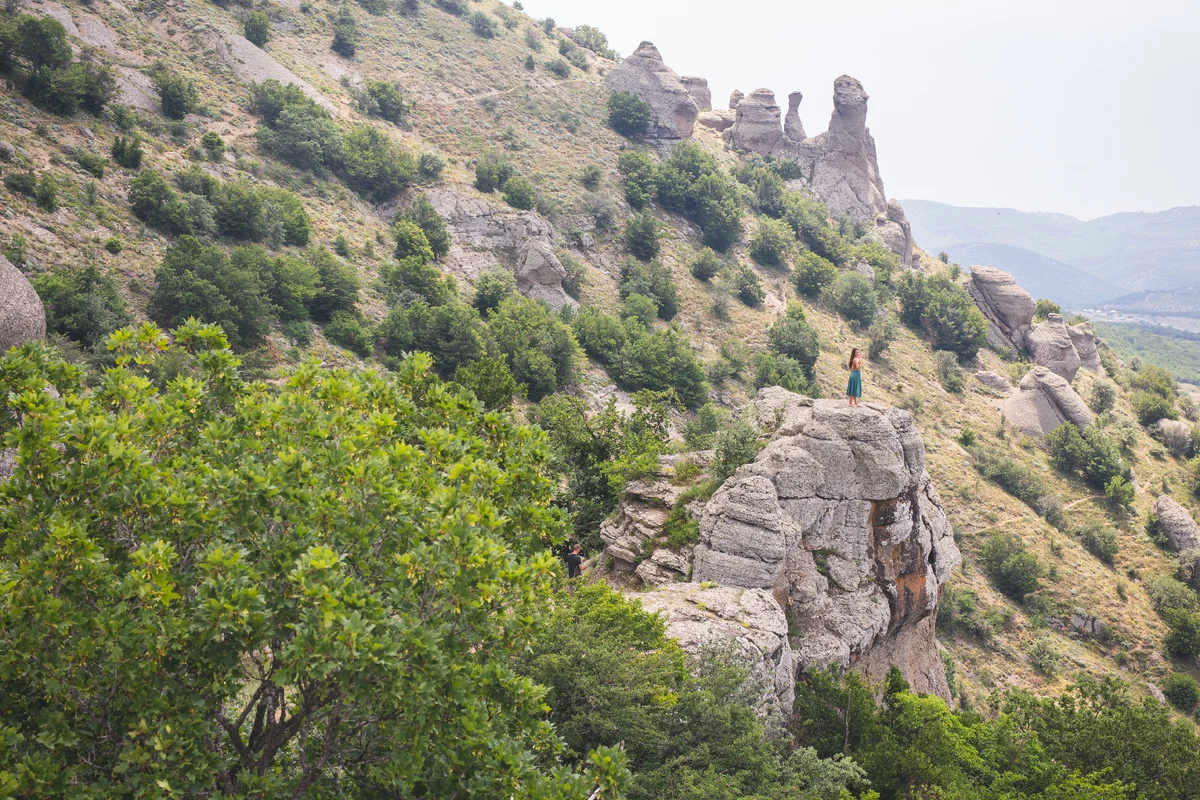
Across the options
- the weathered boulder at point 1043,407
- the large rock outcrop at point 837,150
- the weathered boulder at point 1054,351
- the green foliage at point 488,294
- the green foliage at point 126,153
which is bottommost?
the weathered boulder at point 1043,407

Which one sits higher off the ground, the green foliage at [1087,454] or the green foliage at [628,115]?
the green foliage at [628,115]

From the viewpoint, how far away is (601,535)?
2180cm

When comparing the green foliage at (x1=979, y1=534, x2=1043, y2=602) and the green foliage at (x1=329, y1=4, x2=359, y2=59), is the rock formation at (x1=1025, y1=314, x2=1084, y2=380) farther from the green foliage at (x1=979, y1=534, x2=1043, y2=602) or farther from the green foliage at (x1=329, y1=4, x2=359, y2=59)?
the green foliage at (x1=329, y1=4, x2=359, y2=59)

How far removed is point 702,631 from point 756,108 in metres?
80.9

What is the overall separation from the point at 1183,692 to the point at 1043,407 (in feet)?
81.8

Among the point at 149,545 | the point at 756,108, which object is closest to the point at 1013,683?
the point at 149,545

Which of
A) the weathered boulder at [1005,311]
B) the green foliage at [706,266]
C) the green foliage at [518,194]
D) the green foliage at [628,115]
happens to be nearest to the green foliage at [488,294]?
the green foliage at [518,194]

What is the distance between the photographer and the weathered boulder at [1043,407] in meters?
53.2

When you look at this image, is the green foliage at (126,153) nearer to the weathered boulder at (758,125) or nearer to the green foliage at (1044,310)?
the weathered boulder at (758,125)

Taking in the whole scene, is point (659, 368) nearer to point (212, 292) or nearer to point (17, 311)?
point (212, 292)

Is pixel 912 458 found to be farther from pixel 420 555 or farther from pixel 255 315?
pixel 255 315

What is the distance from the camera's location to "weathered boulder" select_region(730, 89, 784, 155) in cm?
8356

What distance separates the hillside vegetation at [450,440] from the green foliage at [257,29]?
221 mm

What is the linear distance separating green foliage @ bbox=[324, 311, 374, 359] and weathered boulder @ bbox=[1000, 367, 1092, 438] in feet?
151
